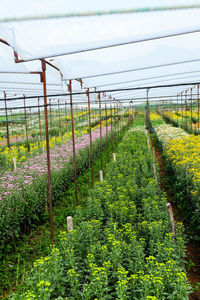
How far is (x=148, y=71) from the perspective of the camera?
7.17 metres

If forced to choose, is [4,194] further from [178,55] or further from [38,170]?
[178,55]

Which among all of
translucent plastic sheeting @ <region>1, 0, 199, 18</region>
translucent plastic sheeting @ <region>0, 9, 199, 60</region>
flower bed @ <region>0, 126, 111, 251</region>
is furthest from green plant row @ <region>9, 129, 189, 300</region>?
translucent plastic sheeting @ <region>0, 9, 199, 60</region>

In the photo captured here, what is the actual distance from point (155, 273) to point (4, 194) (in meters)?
3.40

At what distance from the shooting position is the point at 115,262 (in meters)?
3.02

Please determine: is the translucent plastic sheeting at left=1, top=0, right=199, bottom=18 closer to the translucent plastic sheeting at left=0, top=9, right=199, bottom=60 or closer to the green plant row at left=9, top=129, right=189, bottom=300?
the translucent plastic sheeting at left=0, top=9, right=199, bottom=60

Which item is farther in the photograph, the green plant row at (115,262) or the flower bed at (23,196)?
the flower bed at (23,196)

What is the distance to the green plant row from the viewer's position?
8.44ft

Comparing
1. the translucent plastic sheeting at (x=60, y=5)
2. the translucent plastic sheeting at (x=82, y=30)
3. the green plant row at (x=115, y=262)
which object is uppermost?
the translucent plastic sheeting at (x=82, y=30)

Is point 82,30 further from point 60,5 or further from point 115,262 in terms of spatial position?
point 115,262

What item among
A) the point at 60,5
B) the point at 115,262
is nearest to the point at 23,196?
the point at 115,262

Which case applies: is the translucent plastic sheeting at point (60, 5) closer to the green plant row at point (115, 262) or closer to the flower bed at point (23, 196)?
the green plant row at point (115, 262)

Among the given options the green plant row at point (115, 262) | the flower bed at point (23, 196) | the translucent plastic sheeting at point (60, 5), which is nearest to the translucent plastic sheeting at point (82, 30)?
the translucent plastic sheeting at point (60, 5)

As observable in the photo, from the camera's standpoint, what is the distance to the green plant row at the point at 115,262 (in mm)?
2572

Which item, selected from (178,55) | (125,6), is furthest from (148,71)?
(125,6)
